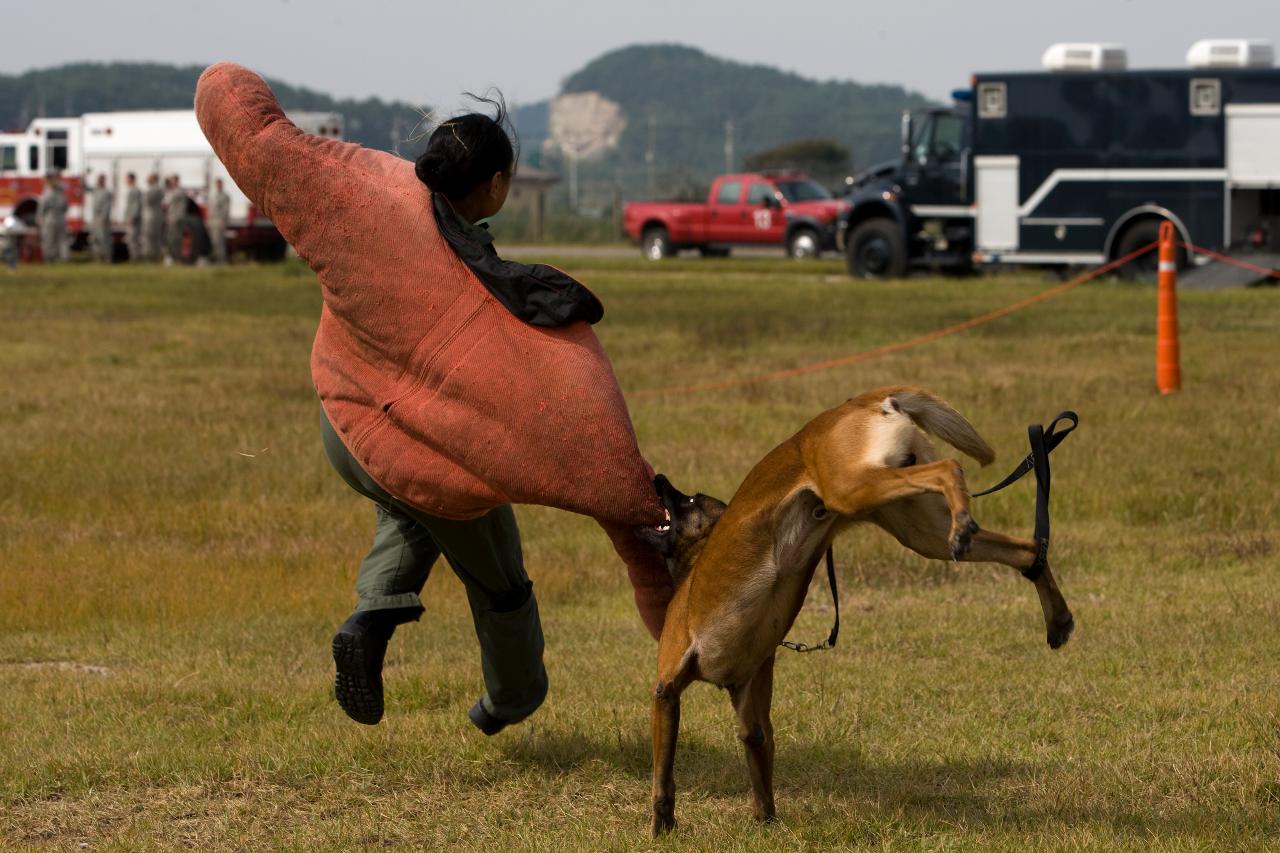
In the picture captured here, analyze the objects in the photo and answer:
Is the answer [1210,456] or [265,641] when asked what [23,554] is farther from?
[1210,456]

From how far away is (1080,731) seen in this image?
5586 mm

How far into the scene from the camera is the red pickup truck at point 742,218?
3653 centimetres

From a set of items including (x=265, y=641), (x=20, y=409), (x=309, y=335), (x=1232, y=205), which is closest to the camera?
(x=265, y=641)

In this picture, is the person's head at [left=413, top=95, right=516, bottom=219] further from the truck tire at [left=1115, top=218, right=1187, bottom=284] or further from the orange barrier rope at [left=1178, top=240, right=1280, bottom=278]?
the truck tire at [left=1115, top=218, right=1187, bottom=284]

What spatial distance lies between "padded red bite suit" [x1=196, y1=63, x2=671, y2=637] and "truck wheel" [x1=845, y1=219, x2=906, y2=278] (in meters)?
23.8

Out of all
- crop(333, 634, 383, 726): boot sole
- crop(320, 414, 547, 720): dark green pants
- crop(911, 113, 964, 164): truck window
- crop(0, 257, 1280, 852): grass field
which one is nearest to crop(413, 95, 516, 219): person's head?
crop(320, 414, 547, 720): dark green pants

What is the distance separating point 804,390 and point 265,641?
24.4ft

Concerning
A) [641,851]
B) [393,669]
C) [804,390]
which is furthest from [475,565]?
[804,390]

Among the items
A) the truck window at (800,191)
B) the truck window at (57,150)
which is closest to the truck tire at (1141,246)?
the truck window at (800,191)

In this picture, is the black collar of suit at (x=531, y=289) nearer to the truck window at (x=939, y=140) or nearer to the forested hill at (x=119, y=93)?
the truck window at (x=939, y=140)

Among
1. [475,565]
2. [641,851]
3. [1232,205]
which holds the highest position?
[1232,205]

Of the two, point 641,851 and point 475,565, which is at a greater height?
point 475,565

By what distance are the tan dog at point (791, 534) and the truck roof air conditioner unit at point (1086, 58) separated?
23055 mm

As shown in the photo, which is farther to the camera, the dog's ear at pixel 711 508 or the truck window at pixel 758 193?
the truck window at pixel 758 193
